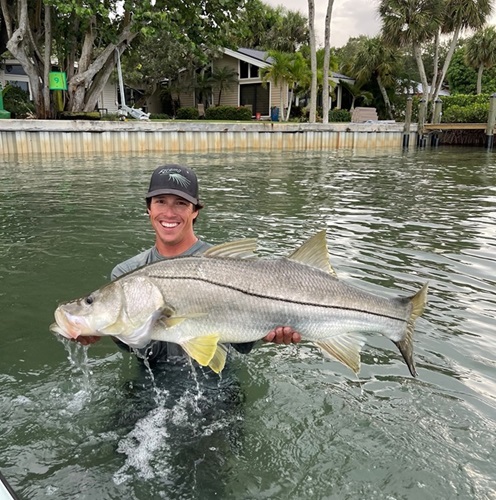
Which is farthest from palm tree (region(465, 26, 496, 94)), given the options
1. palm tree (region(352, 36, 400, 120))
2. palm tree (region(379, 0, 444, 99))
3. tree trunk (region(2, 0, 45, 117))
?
tree trunk (region(2, 0, 45, 117))

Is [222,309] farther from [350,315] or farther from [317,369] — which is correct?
[317,369]

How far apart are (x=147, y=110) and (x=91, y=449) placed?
2024 inches

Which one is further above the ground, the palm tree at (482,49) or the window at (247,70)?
the palm tree at (482,49)

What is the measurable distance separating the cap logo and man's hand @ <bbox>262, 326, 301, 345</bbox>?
1.27 metres

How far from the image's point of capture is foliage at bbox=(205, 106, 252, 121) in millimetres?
41906

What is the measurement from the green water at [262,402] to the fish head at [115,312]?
125cm

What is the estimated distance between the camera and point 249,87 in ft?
157

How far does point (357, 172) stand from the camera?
68.0ft

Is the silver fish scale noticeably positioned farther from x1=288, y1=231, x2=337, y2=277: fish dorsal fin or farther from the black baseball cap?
the black baseball cap

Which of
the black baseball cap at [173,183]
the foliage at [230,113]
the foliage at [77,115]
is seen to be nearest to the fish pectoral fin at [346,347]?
the black baseball cap at [173,183]

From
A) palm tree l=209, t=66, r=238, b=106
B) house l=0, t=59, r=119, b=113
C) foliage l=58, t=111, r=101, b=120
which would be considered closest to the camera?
foliage l=58, t=111, r=101, b=120

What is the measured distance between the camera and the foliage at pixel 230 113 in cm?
4191

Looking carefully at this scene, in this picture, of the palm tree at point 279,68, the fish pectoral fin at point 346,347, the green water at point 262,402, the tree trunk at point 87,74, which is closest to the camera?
the fish pectoral fin at point 346,347

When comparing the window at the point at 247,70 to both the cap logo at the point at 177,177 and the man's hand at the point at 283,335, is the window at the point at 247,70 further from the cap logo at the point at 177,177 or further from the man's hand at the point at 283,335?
the man's hand at the point at 283,335
